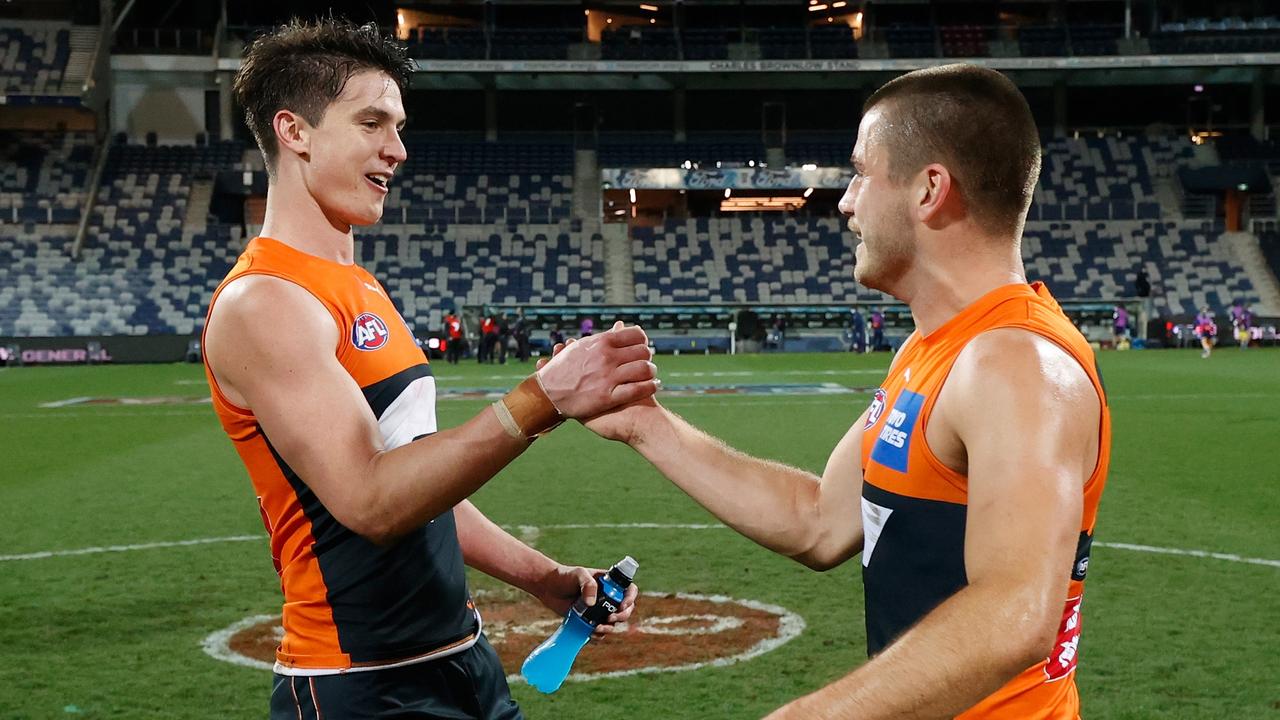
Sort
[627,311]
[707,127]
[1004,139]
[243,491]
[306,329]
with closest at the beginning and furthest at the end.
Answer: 1. [1004,139]
2. [306,329]
3. [243,491]
4. [627,311]
5. [707,127]

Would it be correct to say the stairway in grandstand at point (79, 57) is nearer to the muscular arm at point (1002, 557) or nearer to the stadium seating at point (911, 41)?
the stadium seating at point (911, 41)

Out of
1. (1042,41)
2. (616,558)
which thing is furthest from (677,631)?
(1042,41)

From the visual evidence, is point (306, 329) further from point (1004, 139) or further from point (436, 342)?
point (436, 342)

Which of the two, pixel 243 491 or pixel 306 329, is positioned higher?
pixel 306 329

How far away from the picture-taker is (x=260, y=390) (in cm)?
296

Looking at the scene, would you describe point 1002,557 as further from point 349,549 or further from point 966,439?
point 349,549

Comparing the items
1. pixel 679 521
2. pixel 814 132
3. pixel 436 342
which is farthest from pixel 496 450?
pixel 814 132

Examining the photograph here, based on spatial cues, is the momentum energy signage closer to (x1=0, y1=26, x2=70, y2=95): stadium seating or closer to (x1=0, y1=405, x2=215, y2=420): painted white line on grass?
(x1=0, y1=26, x2=70, y2=95): stadium seating

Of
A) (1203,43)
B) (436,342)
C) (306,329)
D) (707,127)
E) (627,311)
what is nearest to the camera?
(306,329)

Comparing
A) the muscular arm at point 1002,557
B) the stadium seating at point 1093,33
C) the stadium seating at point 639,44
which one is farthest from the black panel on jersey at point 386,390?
the stadium seating at point 1093,33

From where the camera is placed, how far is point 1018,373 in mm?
2264

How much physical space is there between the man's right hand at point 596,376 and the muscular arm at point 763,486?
449 millimetres

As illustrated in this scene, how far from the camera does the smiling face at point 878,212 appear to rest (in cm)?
274

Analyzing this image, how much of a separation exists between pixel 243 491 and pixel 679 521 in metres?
4.89
